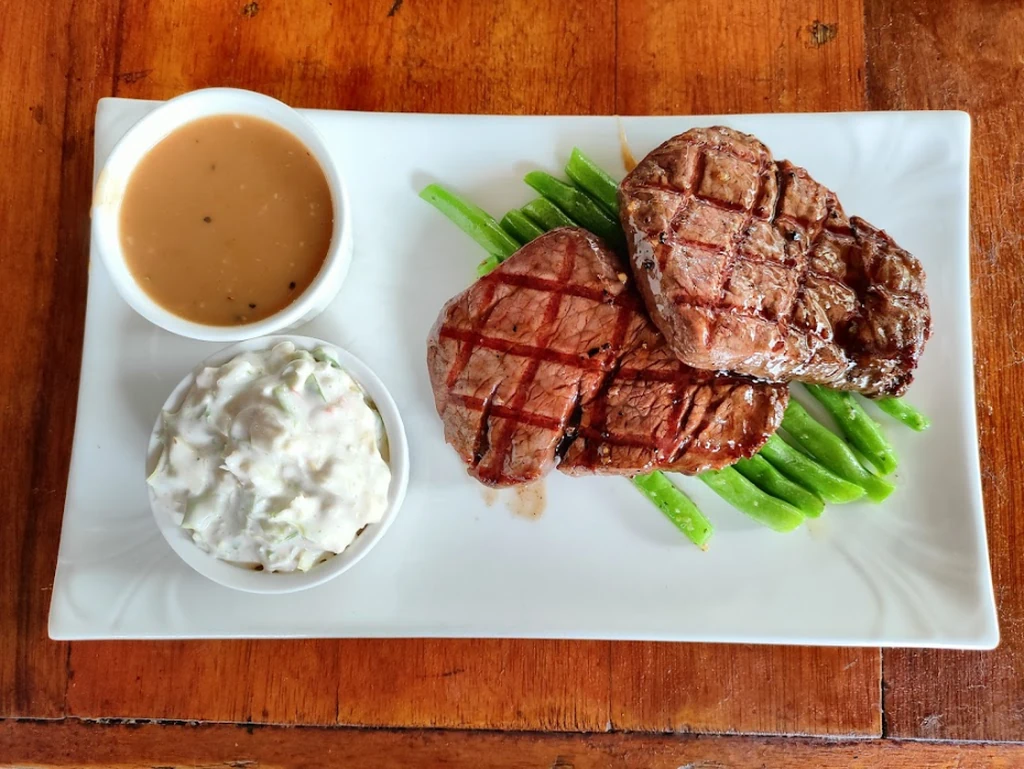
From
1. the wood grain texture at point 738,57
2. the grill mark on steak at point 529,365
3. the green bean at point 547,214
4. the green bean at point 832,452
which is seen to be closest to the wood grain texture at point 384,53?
the wood grain texture at point 738,57

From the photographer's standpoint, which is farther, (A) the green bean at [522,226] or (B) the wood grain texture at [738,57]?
(B) the wood grain texture at [738,57]

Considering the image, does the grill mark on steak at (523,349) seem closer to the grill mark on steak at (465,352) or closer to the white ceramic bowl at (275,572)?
the grill mark on steak at (465,352)

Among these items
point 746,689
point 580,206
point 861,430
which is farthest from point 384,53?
point 746,689

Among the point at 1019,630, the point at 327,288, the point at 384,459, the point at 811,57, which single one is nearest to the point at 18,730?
the point at 384,459

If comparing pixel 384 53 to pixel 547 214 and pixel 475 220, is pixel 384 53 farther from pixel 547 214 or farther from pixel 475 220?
pixel 547 214

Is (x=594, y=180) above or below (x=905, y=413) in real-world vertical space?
above
